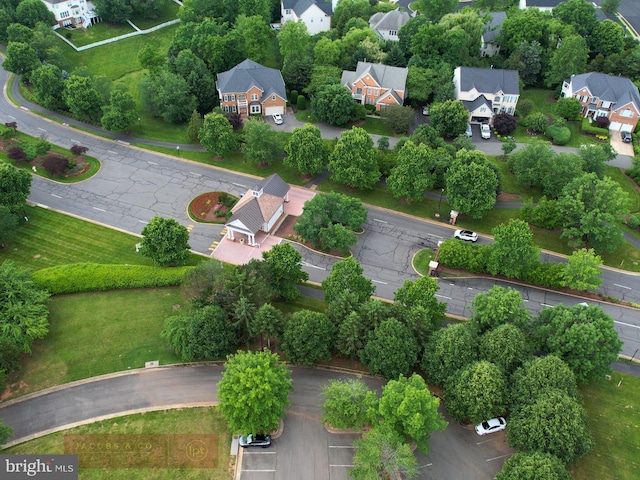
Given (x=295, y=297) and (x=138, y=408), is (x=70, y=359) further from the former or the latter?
(x=295, y=297)

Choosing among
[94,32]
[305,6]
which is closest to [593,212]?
[305,6]

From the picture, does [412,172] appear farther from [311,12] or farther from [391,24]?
[311,12]

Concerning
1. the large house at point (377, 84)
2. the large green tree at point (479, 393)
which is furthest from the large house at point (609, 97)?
the large green tree at point (479, 393)

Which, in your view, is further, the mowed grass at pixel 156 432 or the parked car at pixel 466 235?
the parked car at pixel 466 235

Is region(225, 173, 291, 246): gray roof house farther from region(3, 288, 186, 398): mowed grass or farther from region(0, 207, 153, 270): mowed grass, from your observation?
region(0, 207, 153, 270): mowed grass

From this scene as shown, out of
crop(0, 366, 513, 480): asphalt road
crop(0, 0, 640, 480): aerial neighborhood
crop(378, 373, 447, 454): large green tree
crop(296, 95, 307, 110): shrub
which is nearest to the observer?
crop(378, 373, 447, 454): large green tree

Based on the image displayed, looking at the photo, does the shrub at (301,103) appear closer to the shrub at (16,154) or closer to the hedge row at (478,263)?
the hedge row at (478,263)

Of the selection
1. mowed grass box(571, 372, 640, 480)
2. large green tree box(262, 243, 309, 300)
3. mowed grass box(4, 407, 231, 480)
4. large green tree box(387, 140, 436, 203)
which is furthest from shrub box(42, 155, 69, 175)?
mowed grass box(571, 372, 640, 480)
